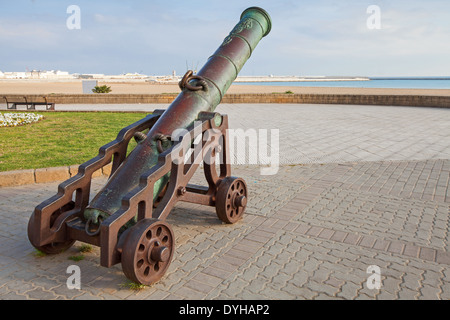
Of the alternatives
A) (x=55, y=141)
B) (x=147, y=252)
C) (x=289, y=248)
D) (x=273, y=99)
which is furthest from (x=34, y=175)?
(x=273, y=99)

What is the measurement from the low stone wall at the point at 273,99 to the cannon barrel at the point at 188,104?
60.1 feet

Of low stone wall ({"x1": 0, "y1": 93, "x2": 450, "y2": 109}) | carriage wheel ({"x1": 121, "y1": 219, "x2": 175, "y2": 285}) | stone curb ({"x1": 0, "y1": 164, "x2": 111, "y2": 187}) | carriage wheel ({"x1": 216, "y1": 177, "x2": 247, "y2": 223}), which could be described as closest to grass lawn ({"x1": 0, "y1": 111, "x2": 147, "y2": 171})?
stone curb ({"x1": 0, "y1": 164, "x2": 111, "y2": 187})

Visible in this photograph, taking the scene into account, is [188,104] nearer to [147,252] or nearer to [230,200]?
[230,200]

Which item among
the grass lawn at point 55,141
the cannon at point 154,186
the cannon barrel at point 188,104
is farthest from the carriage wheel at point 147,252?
the grass lawn at point 55,141

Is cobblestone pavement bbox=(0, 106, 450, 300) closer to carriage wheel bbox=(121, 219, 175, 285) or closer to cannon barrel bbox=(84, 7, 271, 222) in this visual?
carriage wheel bbox=(121, 219, 175, 285)

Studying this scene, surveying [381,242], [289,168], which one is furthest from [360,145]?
[381,242]

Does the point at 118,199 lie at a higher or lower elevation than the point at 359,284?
higher

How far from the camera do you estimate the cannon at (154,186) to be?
11.2ft

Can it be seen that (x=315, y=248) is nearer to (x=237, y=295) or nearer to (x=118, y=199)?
(x=237, y=295)

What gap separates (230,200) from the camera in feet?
15.8

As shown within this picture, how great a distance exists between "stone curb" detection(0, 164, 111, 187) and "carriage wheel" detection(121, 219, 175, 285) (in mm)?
3742

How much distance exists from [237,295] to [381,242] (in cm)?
194
